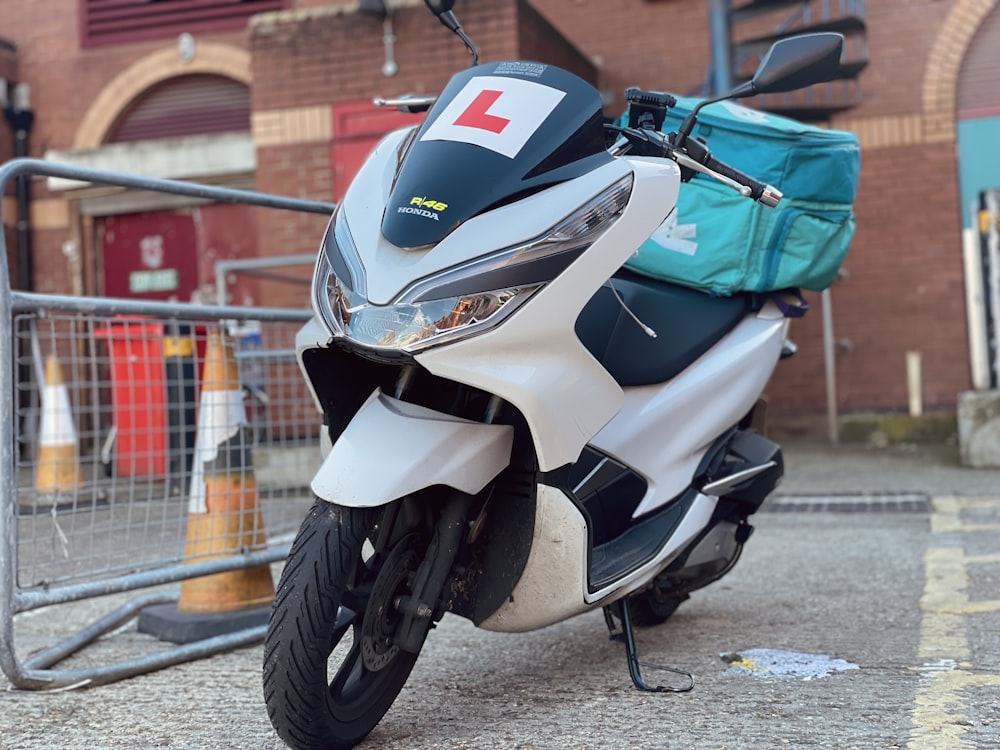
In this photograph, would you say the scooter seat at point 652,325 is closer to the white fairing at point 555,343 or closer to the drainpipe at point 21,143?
the white fairing at point 555,343

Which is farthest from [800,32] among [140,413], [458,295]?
[458,295]

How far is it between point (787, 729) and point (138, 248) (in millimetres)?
10631

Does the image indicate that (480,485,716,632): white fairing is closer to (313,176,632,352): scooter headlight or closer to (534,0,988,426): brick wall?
(313,176,632,352): scooter headlight

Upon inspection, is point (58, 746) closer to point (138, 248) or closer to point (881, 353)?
point (881, 353)

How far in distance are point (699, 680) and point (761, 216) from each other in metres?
1.38

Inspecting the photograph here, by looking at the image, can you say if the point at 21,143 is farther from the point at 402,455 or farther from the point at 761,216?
the point at 402,455

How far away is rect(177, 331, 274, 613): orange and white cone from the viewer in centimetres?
387

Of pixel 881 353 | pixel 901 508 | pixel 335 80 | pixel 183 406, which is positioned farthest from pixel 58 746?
pixel 881 353

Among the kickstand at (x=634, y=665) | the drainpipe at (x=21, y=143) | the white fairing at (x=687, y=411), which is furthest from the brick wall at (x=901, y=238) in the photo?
the drainpipe at (x=21, y=143)

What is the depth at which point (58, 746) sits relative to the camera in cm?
262

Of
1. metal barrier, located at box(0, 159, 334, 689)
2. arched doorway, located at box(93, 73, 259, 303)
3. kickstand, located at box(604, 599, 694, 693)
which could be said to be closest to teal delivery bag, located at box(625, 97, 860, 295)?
kickstand, located at box(604, 599, 694, 693)

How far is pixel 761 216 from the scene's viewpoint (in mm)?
3326

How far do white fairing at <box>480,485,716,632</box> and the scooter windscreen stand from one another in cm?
67

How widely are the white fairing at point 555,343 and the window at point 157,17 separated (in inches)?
404
